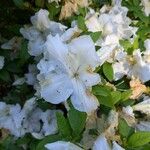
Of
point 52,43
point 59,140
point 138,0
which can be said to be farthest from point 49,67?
point 138,0

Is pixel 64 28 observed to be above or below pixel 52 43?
below

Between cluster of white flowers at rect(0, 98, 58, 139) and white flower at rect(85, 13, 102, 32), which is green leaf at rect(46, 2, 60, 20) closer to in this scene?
white flower at rect(85, 13, 102, 32)

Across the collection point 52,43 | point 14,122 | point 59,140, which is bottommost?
point 14,122

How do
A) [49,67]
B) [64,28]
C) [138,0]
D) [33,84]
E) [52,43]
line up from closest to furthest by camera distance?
[52,43], [49,67], [64,28], [33,84], [138,0]

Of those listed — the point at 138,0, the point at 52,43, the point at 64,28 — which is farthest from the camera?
the point at 138,0

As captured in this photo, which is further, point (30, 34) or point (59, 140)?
point (30, 34)

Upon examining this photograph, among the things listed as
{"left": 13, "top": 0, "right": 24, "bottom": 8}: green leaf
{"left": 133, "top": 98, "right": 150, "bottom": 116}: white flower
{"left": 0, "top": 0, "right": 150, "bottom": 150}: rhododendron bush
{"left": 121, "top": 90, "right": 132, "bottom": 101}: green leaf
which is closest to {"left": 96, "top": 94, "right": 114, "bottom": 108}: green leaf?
{"left": 0, "top": 0, "right": 150, "bottom": 150}: rhododendron bush

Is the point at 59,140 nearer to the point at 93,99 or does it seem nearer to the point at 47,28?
the point at 93,99

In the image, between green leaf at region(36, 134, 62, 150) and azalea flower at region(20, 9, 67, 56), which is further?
azalea flower at region(20, 9, 67, 56)
